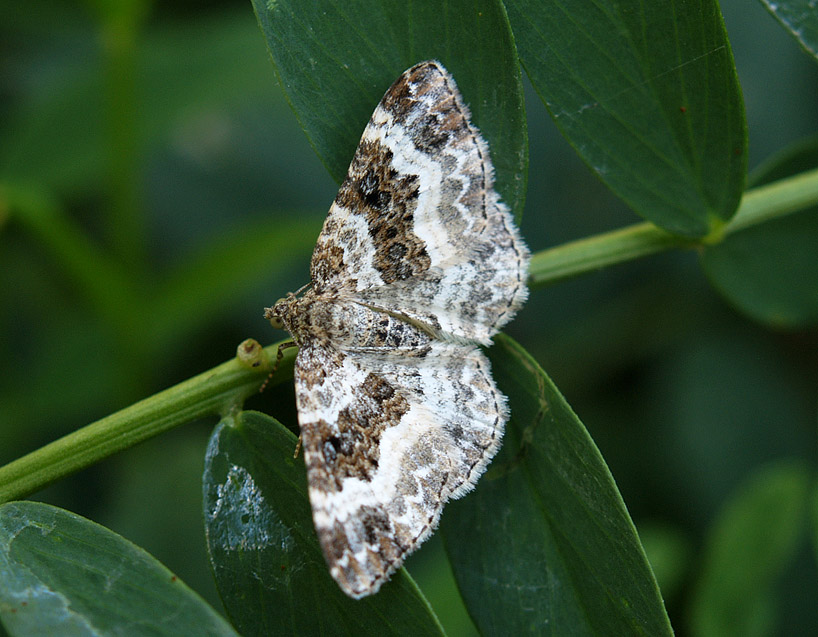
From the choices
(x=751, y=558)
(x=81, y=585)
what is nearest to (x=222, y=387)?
(x=81, y=585)

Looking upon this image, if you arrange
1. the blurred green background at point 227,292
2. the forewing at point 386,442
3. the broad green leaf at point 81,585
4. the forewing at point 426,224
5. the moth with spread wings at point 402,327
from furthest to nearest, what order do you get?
the blurred green background at point 227,292, the forewing at point 426,224, the moth with spread wings at point 402,327, the forewing at point 386,442, the broad green leaf at point 81,585

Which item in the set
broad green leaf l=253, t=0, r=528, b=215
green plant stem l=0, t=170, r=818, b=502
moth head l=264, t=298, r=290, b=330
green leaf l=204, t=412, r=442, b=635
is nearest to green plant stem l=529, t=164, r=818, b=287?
green plant stem l=0, t=170, r=818, b=502

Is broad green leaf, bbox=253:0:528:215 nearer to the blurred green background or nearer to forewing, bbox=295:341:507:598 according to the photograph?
forewing, bbox=295:341:507:598

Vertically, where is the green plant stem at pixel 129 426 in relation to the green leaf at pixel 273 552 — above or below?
above

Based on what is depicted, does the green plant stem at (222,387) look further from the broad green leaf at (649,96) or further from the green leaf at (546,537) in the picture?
the green leaf at (546,537)

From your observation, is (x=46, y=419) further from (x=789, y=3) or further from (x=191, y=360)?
(x=789, y=3)

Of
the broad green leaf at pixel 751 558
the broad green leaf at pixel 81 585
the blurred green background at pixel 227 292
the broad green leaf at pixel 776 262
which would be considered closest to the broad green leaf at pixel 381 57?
the broad green leaf at pixel 776 262

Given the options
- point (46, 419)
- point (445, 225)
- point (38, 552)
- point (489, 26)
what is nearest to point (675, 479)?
point (445, 225)

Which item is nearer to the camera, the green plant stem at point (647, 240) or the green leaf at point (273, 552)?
the green leaf at point (273, 552)
